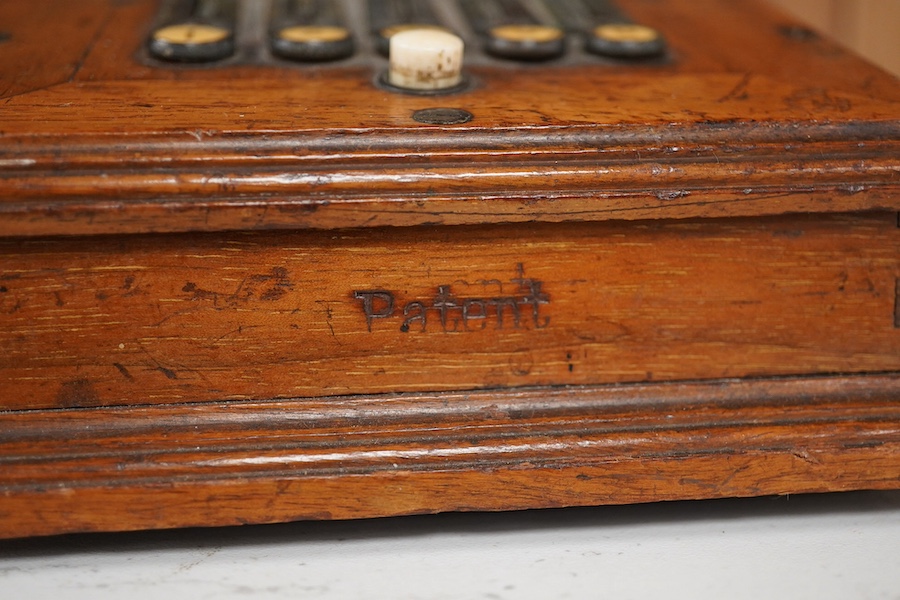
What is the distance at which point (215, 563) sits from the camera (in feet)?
3.87

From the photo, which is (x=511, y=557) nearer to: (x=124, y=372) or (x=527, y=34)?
(x=124, y=372)

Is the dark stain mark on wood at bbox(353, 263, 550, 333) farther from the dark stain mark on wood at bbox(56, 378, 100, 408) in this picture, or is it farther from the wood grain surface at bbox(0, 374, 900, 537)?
the dark stain mark on wood at bbox(56, 378, 100, 408)

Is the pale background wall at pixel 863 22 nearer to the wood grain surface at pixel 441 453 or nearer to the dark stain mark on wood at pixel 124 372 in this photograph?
the wood grain surface at pixel 441 453

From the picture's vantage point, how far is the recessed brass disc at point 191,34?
51.3 inches

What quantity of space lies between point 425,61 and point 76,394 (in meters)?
0.49

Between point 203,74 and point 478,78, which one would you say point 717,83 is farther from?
point 203,74

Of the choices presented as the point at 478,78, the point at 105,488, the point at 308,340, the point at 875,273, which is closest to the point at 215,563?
the point at 105,488

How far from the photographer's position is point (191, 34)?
4.36ft

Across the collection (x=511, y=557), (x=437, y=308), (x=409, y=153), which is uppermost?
(x=409, y=153)

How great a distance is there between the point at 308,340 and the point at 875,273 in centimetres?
58

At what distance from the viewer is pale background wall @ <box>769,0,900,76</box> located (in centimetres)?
215

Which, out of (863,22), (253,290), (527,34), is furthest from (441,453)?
(863,22)

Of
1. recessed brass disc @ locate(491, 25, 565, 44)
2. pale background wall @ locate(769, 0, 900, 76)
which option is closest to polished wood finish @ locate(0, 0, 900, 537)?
recessed brass disc @ locate(491, 25, 565, 44)

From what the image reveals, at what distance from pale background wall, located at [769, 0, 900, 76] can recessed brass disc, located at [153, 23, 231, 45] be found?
1223 mm
